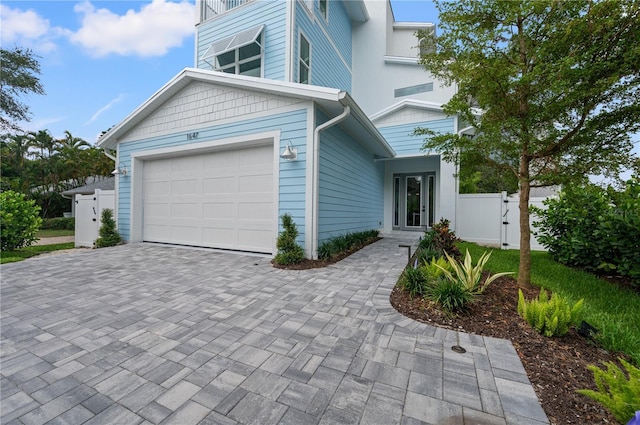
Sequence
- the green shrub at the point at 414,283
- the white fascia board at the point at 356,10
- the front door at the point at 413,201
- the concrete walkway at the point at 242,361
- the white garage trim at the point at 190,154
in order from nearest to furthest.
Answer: the concrete walkway at the point at 242,361, the green shrub at the point at 414,283, the white garage trim at the point at 190,154, the front door at the point at 413,201, the white fascia board at the point at 356,10

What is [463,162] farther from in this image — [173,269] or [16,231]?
[16,231]

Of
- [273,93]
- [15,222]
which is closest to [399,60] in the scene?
[273,93]

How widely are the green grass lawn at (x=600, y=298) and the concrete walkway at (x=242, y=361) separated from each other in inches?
36.9

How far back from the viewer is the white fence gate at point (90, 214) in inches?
335

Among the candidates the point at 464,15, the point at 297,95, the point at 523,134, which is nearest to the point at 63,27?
the point at 297,95

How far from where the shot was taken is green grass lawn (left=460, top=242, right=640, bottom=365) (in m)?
2.29

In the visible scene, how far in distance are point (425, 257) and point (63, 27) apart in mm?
10722

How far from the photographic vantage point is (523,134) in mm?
3283

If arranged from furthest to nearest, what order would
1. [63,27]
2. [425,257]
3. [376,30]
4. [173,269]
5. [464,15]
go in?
[376,30] < [63,27] < [173,269] < [425,257] < [464,15]

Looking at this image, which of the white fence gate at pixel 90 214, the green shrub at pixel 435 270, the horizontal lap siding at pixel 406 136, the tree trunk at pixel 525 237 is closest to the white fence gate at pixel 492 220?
the horizontal lap siding at pixel 406 136

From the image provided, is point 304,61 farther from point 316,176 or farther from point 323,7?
point 316,176

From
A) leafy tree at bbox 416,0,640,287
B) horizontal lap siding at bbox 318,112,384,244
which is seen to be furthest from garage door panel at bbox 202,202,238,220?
leafy tree at bbox 416,0,640,287

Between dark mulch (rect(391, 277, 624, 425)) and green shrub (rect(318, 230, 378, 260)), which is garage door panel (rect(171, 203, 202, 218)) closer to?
green shrub (rect(318, 230, 378, 260))

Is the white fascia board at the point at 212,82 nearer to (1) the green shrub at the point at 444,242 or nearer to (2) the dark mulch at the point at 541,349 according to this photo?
(1) the green shrub at the point at 444,242
